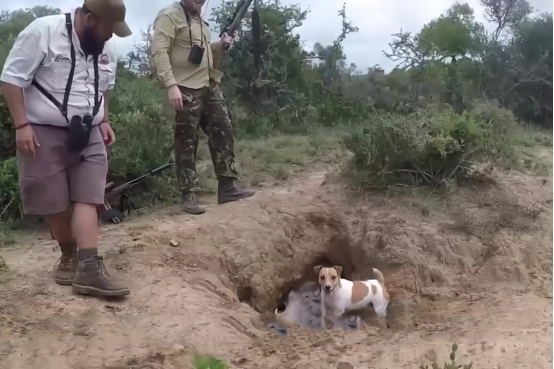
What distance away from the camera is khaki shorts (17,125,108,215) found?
11.1 ft

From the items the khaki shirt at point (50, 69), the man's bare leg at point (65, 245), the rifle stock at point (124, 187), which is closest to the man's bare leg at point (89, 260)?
the man's bare leg at point (65, 245)

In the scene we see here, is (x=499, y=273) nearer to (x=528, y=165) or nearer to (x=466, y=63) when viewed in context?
(x=528, y=165)

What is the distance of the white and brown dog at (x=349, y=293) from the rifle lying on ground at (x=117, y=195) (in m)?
1.83

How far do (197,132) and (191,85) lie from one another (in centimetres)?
42

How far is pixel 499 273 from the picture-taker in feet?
15.6

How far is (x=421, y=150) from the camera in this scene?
5598 mm

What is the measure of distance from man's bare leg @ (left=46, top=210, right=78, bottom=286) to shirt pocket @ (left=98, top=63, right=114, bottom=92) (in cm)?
75

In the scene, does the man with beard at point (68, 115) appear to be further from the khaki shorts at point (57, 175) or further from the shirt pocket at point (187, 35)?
the shirt pocket at point (187, 35)

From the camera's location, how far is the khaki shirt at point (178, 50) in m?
4.98

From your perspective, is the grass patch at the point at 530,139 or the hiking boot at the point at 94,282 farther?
the grass patch at the point at 530,139

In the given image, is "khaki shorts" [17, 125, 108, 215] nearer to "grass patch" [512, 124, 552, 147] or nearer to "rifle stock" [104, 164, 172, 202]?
"rifle stock" [104, 164, 172, 202]

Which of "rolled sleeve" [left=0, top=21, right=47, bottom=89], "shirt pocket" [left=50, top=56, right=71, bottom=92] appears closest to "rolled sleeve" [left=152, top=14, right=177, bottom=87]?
"shirt pocket" [left=50, top=56, right=71, bottom=92]

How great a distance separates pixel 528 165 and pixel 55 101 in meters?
5.06

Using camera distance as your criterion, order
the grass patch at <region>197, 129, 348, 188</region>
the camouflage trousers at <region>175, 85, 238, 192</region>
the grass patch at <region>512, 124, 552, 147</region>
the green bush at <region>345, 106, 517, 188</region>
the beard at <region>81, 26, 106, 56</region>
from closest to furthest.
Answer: the beard at <region>81, 26, 106, 56</region>, the camouflage trousers at <region>175, 85, 238, 192</region>, the green bush at <region>345, 106, 517, 188</region>, the grass patch at <region>197, 129, 348, 188</region>, the grass patch at <region>512, 124, 552, 147</region>
